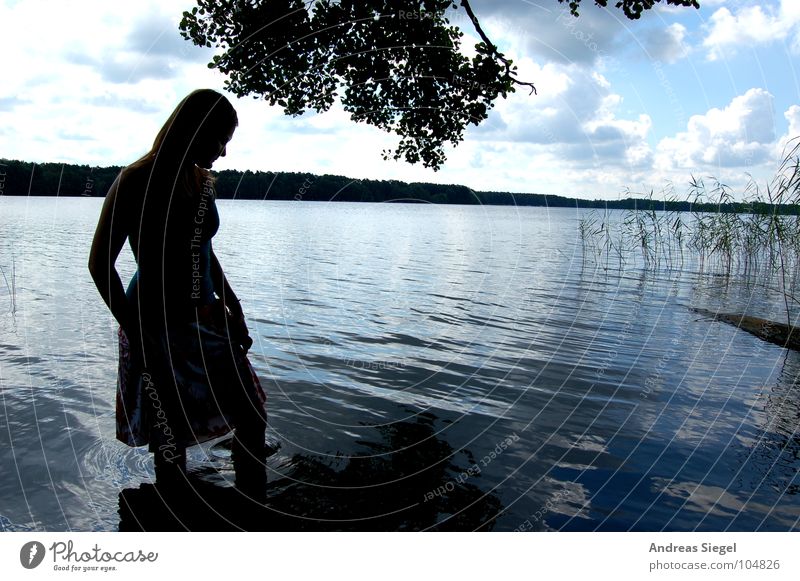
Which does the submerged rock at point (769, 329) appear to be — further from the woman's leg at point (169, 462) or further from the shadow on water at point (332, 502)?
the woman's leg at point (169, 462)

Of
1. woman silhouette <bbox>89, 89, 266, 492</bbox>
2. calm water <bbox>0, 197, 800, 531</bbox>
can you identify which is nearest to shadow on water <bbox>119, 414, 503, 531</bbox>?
calm water <bbox>0, 197, 800, 531</bbox>

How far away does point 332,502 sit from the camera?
555cm

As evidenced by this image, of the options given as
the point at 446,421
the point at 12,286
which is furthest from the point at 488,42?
the point at 12,286

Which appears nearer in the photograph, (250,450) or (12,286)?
(250,450)

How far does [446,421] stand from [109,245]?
5599mm

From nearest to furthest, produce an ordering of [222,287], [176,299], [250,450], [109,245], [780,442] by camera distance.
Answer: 1. [109,245]
2. [176,299]
3. [222,287]
4. [250,450]
5. [780,442]

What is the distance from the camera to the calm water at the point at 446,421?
5.52 metres

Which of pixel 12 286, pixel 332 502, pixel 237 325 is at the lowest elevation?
pixel 12 286

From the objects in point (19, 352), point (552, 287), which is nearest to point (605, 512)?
point (19, 352)

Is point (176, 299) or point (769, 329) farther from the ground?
point (769, 329)

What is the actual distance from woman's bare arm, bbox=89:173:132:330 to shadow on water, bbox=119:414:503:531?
225 cm

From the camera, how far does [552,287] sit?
24.9 meters

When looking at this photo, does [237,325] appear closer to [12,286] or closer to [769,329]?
[769,329]

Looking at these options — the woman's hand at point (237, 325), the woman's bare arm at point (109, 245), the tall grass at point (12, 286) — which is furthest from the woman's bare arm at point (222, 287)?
the tall grass at point (12, 286)
